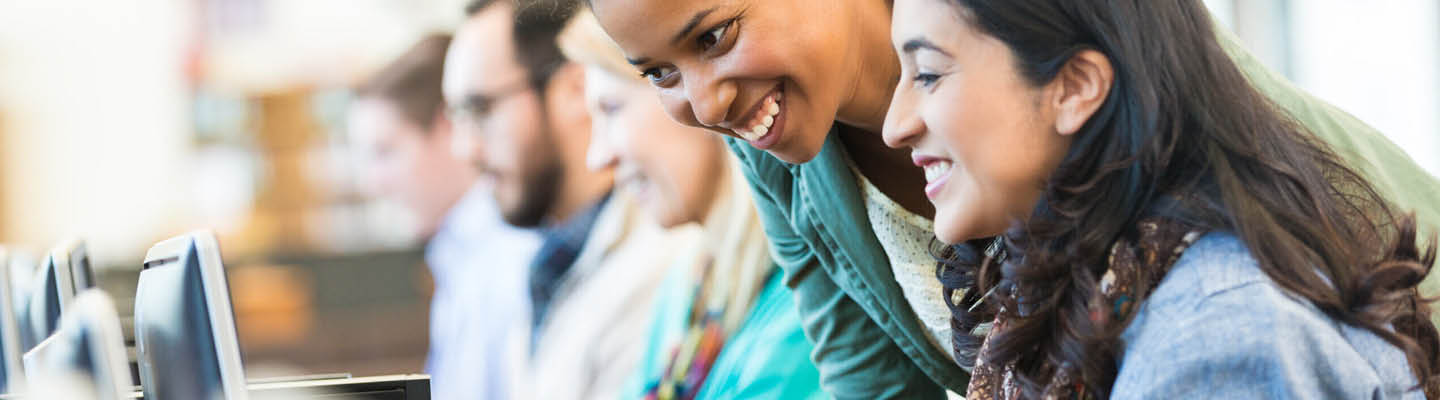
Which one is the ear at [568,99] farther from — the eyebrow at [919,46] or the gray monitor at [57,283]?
the eyebrow at [919,46]

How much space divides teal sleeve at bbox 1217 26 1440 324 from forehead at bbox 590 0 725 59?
1.30 ft

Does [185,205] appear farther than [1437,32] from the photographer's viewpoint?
Yes

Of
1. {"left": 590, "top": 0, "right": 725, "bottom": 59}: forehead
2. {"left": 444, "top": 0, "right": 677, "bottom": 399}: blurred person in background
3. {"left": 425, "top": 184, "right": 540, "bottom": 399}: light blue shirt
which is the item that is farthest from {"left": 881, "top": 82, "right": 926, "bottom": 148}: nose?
{"left": 425, "top": 184, "right": 540, "bottom": 399}: light blue shirt

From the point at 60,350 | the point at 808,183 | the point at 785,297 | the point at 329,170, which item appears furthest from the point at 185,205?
the point at 60,350

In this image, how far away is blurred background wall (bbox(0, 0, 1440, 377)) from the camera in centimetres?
361

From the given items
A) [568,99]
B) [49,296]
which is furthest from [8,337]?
[568,99]

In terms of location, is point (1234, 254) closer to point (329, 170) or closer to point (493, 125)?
point (493, 125)

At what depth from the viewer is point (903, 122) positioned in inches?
34.0

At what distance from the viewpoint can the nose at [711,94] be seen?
3.57 ft

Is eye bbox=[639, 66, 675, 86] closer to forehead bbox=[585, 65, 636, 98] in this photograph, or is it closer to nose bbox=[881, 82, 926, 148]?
nose bbox=[881, 82, 926, 148]

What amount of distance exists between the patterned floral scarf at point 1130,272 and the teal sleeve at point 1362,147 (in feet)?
0.73

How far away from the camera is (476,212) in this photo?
327 centimetres

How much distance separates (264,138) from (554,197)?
1.20 m

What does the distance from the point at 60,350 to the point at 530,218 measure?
2272mm
